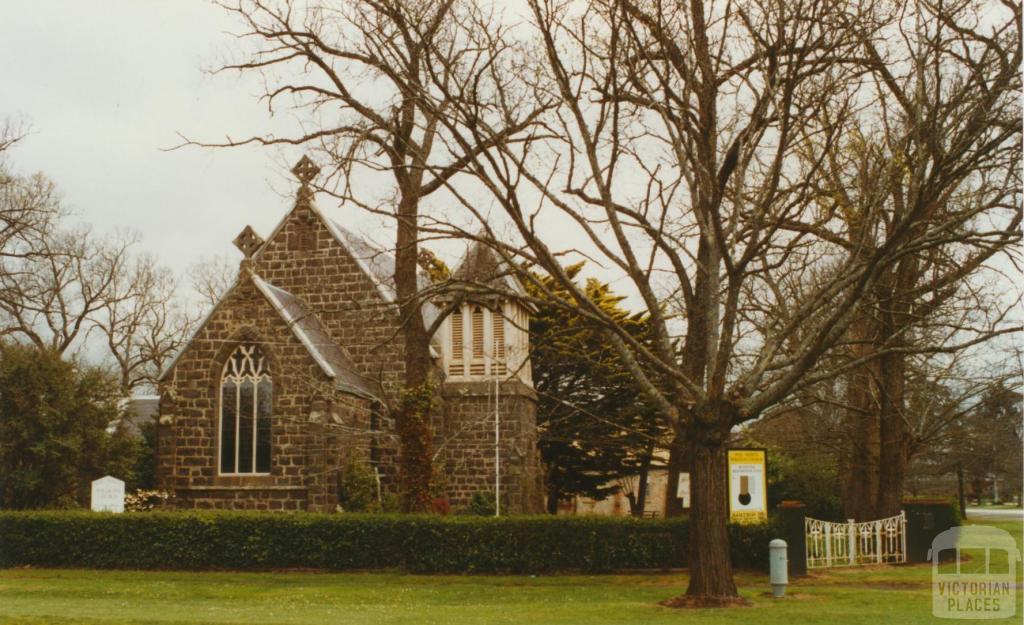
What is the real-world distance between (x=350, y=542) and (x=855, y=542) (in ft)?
35.8

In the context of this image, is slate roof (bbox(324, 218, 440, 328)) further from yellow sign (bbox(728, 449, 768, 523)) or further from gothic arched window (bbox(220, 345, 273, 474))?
yellow sign (bbox(728, 449, 768, 523))

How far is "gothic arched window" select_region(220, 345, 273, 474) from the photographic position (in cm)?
2833

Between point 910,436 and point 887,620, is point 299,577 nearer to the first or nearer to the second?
point 887,620

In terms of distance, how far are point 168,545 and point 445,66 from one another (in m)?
13.1

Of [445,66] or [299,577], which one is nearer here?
[445,66]

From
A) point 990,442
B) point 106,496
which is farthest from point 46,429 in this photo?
point 990,442

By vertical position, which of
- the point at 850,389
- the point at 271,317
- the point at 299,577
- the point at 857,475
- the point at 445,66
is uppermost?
the point at 445,66

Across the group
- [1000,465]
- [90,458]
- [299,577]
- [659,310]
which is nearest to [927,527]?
[659,310]

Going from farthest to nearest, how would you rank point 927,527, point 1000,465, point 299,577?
point 1000,465, point 927,527, point 299,577

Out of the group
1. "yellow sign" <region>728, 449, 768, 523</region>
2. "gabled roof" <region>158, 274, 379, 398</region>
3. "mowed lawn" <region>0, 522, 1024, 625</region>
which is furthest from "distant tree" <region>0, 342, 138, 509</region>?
"yellow sign" <region>728, 449, 768, 523</region>

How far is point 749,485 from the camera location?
2084cm

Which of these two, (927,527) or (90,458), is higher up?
(90,458)

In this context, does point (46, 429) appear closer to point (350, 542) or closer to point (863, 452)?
point (350, 542)

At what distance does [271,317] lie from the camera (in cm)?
2861
